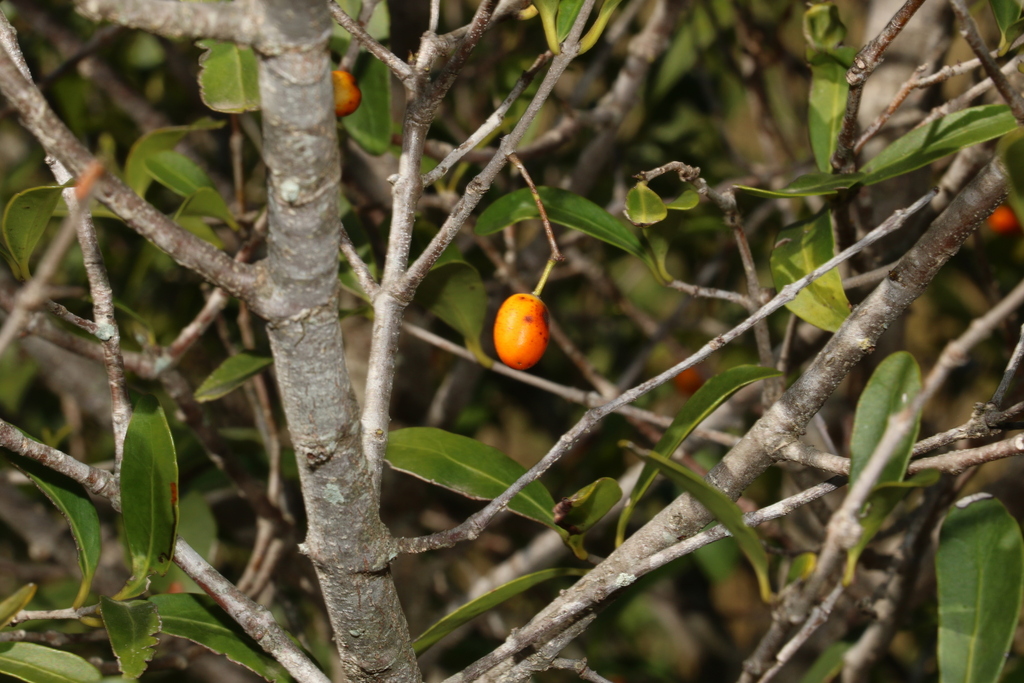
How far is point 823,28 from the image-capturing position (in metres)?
0.96

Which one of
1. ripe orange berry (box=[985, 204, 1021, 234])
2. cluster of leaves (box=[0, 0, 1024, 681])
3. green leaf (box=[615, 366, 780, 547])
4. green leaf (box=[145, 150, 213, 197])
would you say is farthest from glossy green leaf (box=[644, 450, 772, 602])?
ripe orange berry (box=[985, 204, 1021, 234])

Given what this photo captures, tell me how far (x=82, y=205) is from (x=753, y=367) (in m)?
0.63

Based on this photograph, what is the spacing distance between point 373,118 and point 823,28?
23.1 inches

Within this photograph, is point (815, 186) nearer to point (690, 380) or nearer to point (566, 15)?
point (566, 15)

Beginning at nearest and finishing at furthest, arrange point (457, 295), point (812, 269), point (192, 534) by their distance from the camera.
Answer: point (812, 269), point (457, 295), point (192, 534)

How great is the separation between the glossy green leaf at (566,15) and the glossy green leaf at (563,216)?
186 millimetres

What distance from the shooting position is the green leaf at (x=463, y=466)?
83 centimetres

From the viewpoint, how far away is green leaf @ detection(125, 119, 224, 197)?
113 centimetres

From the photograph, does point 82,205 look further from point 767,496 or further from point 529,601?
point 529,601

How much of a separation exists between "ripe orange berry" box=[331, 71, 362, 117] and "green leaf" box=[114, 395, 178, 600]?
38 centimetres

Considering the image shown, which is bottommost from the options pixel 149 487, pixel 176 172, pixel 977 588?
pixel 977 588

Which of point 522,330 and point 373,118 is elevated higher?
point 373,118

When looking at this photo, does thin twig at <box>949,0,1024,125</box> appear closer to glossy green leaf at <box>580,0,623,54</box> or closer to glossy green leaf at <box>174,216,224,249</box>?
glossy green leaf at <box>580,0,623,54</box>

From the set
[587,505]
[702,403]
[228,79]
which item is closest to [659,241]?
[702,403]
